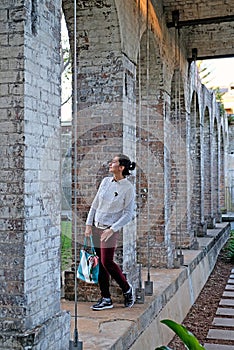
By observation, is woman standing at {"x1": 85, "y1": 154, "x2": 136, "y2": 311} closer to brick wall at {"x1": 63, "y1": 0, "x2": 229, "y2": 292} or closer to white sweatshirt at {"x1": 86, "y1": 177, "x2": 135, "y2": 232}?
white sweatshirt at {"x1": 86, "y1": 177, "x2": 135, "y2": 232}

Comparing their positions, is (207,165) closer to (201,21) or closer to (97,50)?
(201,21)

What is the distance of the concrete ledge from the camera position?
14.4ft

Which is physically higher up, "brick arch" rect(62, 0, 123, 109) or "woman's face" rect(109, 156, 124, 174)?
"brick arch" rect(62, 0, 123, 109)

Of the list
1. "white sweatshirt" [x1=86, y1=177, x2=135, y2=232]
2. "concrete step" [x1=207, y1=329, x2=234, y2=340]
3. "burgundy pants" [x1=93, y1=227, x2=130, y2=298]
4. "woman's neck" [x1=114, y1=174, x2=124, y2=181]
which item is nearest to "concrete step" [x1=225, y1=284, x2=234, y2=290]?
"concrete step" [x1=207, y1=329, x2=234, y2=340]

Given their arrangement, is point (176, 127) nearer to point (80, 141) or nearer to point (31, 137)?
point (80, 141)

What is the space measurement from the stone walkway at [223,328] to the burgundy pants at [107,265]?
144 centimetres

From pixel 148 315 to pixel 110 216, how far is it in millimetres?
A: 1122

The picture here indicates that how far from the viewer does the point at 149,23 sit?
23.1ft

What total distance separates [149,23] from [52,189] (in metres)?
3.98

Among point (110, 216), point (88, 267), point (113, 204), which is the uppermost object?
point (113, 204)

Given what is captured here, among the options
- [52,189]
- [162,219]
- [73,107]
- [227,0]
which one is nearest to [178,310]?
[162,219]

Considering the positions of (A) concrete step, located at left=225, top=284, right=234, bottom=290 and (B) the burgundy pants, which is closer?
(B) the burgundy pants

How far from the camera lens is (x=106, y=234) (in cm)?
495

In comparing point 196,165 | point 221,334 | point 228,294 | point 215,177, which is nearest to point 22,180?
point 221,334
